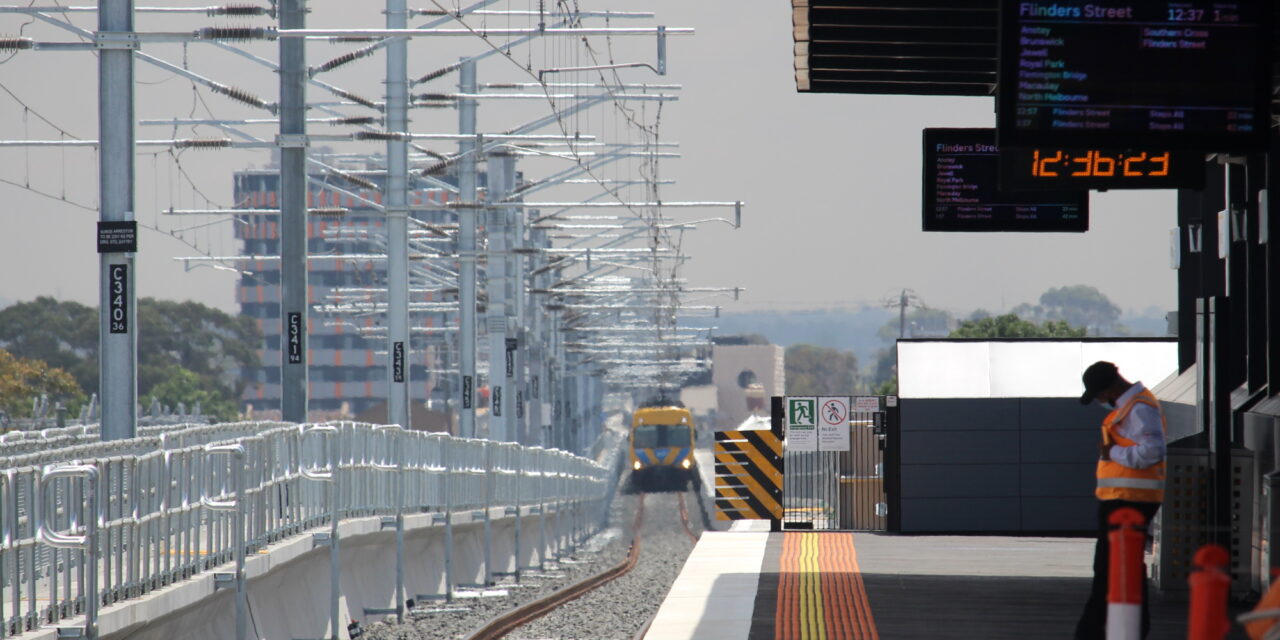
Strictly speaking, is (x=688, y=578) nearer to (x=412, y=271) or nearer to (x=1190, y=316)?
(x=1190, y=316)

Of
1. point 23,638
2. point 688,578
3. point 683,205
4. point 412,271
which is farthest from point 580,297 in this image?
point 23,638

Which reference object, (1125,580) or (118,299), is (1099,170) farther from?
(118,299)

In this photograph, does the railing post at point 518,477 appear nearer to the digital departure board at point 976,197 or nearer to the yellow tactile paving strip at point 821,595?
the yellow tactile paving strip at point 821,595

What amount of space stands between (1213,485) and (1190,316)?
5595mm

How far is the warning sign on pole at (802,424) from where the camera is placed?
22453 mm

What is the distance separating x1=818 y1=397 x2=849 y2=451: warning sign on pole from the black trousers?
12907mm

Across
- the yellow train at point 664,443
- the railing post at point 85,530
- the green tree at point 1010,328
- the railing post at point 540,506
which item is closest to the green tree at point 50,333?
the yellow train at point 664,443

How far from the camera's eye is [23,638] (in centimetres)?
974

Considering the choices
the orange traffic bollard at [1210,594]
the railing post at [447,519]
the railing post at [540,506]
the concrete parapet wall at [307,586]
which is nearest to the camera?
the orange traffic bollard at [1210,594]

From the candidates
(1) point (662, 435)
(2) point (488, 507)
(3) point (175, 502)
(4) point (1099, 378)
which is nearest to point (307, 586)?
(3) point (175, 502)

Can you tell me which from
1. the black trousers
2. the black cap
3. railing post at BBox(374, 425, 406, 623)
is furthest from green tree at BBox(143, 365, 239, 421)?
the black cap

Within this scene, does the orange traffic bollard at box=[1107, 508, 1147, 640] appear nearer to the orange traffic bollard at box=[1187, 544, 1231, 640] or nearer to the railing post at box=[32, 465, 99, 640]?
the orange traffic bollard at box=[1187, 544, 1231, 640]

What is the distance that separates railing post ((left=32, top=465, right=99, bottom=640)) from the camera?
394 inches

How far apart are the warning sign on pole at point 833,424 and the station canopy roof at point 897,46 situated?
21.1 feet
